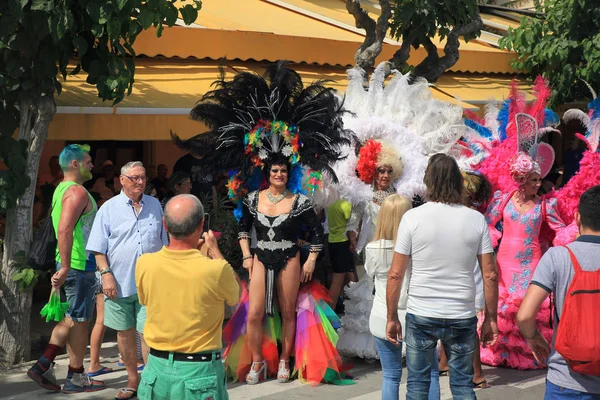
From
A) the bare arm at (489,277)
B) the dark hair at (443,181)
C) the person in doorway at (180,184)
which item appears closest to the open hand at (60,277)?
the person in doorway at (180,184)

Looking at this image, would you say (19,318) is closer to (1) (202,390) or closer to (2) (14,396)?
(2) (14,396)

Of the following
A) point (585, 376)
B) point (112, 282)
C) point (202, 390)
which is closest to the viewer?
point (585, 376)

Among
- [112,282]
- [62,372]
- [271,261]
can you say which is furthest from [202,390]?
[62,372]

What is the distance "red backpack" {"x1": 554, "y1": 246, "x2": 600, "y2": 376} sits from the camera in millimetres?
3477

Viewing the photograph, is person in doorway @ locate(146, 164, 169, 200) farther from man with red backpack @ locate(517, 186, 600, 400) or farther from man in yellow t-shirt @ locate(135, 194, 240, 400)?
man with red backpack @ locate(517, 186, 600, 400)

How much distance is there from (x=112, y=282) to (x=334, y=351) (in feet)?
5.96

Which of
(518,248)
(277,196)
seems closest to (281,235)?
(277,196)

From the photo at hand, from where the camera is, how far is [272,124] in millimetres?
6746

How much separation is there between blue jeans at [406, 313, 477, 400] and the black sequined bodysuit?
6.41 ft

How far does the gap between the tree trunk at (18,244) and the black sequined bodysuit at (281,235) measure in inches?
74.5

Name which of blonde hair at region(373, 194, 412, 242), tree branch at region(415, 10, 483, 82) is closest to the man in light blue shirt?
blonde hair at region(373, 194, 412, 242)

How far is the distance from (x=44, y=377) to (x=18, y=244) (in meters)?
1.26

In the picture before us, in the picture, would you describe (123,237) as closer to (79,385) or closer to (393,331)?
(79,385)

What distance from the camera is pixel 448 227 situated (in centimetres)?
456
